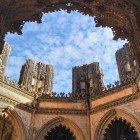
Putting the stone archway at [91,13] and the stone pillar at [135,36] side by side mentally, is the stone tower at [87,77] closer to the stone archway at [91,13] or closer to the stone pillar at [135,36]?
the stone archway at [91,13]

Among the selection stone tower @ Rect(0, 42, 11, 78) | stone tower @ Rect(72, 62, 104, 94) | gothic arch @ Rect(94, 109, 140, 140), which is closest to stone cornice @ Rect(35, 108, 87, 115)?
gothic arch @ Rect(94, 109, 140, 140)

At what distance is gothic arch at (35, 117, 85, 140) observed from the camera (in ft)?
52.0

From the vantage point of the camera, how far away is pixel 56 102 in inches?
682

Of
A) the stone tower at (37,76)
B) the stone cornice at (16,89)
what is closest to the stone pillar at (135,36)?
the stone cornice at (16,89)

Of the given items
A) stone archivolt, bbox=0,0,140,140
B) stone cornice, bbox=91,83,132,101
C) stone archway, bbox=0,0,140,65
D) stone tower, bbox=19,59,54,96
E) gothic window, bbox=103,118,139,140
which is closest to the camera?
stone archway, bbox=0,0,140,65

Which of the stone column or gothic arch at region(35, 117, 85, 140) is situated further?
gothic arch at region(35, 117, 85, 140)

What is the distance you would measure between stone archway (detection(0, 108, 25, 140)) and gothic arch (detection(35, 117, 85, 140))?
3.43 ft

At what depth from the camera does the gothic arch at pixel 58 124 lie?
15.8 m

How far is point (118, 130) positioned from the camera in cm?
1563

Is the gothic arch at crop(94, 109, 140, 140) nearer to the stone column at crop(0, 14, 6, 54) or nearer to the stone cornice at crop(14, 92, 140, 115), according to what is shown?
the stone cornice at crop(14, 92, 140, 115)

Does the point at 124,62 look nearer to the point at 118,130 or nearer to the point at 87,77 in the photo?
the point at 87,77

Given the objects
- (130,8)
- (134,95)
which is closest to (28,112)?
(134,95)

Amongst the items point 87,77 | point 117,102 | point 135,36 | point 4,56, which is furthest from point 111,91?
point 4,56

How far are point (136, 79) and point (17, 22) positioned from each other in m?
8.19
